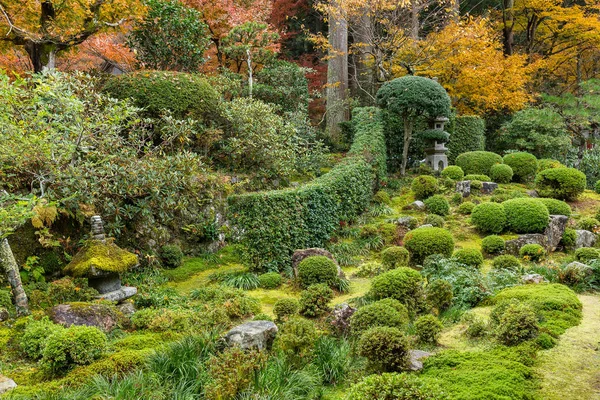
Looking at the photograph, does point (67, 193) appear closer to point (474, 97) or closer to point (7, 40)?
point (7, 40)

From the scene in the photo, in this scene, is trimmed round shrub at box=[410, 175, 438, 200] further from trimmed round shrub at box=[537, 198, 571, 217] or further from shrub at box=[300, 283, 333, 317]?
shrub at box=[300, 283, 333, 317]

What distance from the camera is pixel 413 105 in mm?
15359

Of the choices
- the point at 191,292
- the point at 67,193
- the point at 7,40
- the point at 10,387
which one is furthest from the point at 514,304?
the point at 7,40

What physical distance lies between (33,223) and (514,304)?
7242 mm

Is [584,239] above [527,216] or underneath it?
underneath

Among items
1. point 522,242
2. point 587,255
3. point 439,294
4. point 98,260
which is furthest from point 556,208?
point 98,260

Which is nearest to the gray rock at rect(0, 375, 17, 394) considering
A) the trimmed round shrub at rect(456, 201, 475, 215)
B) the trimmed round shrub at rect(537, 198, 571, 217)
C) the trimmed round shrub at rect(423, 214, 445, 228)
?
the trimmed round shrub at rect(423, 214, 445, 228)

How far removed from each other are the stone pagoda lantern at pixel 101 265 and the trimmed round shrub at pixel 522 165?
537 inches

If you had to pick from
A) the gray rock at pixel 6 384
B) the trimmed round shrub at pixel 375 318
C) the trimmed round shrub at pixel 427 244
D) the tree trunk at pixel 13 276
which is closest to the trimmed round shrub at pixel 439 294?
the trimmed round shrub at pixel 375 318

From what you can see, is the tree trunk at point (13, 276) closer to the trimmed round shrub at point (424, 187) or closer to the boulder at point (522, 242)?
the boulder at point (522, 242)

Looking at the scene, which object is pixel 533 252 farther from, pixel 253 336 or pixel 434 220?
pixel 253 336

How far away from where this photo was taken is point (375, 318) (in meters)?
6.35

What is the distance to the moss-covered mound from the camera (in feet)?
24.2

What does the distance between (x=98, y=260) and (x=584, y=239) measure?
10484mm
